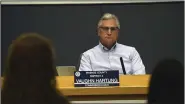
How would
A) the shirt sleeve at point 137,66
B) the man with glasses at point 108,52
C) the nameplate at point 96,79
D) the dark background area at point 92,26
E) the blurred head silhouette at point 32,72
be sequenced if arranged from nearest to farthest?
1. the blurred head silhouette at point 32,72
2. the nameplate at point 96,79
3. the shirt sleeve at point 137,66
4. the man with glasses at point 108,52
5. the dark background area at point 92,26

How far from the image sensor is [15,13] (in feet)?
14.1

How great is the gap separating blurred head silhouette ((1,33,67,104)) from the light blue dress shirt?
1471 millimetres

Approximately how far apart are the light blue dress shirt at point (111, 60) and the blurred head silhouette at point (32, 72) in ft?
4.83

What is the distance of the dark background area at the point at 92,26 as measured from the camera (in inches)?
168

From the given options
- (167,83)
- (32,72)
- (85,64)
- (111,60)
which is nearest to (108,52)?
(111,60)

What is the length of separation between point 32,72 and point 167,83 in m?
0.47

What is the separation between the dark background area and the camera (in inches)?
168

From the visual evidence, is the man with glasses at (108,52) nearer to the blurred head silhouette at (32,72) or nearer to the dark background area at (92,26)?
the dark background area at (92,26)

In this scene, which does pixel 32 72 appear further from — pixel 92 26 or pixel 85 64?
pixel 92 26

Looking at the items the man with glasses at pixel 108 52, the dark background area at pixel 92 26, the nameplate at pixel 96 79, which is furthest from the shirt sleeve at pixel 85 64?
the dark background area at pixel 92 26

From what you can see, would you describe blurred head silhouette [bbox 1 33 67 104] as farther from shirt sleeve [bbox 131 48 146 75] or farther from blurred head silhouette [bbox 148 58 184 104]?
shirt sleeve [bbox 131 48 146 75]

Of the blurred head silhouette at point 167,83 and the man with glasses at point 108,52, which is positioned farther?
the man with glasses at point 108,52

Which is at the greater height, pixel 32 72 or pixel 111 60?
pixel 32 72

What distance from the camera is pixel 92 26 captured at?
4293 millimetres
